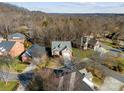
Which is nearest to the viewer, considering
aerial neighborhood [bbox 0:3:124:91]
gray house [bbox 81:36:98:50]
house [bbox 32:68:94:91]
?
house [bbox 32:68:94:91]

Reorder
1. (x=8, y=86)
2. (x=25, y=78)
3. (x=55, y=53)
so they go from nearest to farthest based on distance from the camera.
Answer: (x=8, y=86) → (x=25, y=78) → (x=55, y=53)

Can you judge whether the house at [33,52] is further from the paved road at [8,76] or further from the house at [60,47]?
the paved road at [8,76]

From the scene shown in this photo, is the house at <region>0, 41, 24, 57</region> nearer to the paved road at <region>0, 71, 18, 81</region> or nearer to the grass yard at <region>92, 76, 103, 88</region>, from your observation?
the paved road at <region>0, 71, 18, 81</region>

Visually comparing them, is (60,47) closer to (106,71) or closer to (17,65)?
(17,65)

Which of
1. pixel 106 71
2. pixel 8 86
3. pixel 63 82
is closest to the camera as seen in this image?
pixel 63 82

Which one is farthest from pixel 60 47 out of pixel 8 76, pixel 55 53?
pixel 8 76

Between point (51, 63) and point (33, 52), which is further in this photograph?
point (33, 52)

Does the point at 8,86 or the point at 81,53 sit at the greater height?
the point at 81,53

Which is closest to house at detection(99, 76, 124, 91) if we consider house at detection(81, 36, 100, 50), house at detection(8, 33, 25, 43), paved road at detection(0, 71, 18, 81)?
house at detection(81, 36, 100, 50)
